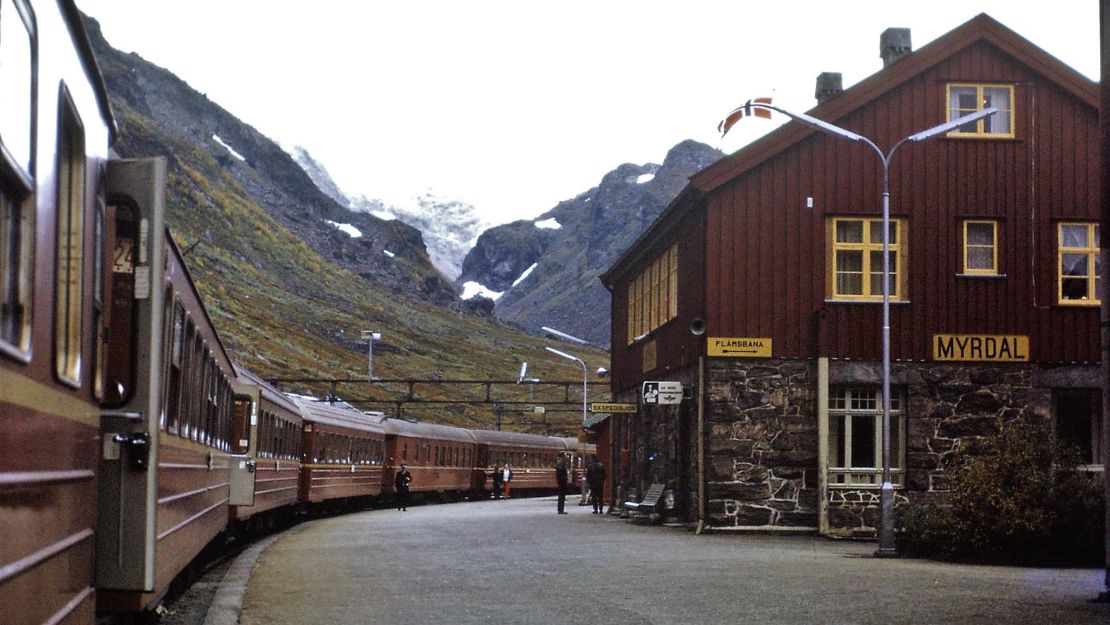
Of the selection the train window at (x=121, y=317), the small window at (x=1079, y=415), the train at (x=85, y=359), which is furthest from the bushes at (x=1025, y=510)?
the train window at (x=121, y=317)

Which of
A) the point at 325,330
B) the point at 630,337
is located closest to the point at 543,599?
the point at 630,337

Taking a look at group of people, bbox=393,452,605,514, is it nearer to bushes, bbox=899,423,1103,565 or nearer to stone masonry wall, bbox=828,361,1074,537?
stone masonry wall, bbox=828,361,1074,537

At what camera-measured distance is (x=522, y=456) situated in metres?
69.8

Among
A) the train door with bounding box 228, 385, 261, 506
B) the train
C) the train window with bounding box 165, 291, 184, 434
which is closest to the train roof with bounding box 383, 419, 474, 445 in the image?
the train door with bounding box 228, 385, 261, 506

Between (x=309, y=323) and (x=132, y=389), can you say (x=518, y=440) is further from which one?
(x=309, y=323)

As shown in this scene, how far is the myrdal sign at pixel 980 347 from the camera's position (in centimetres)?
2923

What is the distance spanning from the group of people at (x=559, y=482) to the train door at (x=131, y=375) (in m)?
32.5

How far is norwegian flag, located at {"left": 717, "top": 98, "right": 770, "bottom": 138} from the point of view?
2861 centimetres

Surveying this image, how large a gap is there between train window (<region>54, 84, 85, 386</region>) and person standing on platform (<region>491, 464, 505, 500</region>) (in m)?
57.7

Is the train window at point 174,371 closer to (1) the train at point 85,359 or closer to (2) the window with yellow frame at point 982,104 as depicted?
(1) the train at point 85,359

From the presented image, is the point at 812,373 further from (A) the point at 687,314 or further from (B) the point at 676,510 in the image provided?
(B) the point at 676,510

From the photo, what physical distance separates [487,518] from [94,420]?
30549mm

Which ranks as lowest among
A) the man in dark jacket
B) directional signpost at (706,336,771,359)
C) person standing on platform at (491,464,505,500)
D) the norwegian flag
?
person standing on platform at (491,464,505,500)

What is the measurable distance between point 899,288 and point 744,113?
436cm
